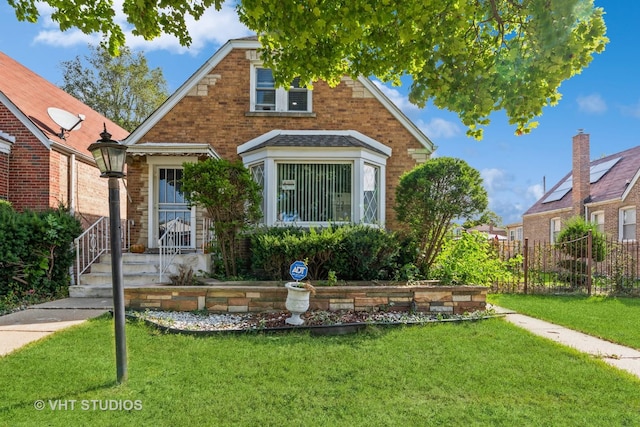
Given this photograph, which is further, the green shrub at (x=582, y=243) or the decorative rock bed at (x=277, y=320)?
the green shrub at (x=582, y=243)

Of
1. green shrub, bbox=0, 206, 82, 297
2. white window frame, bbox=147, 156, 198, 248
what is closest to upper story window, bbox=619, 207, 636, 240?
white window frame, bbox=147, 156, 198, 248

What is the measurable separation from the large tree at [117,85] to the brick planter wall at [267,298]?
66.1 feet

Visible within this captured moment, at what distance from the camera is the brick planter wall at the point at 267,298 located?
21.2ft

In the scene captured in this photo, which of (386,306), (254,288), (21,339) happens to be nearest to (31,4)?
(21,339)

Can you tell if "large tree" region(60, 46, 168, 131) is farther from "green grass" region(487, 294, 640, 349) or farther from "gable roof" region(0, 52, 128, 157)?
"green grass" region(487, 294, 640, 349)

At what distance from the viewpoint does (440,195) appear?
7.51m

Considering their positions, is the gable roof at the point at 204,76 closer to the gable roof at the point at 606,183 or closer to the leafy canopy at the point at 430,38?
Answer: the leafy canopy at the point at 430,38

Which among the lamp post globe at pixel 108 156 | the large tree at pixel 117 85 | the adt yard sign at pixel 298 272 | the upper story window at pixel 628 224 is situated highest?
the large tree at pixel 117 85

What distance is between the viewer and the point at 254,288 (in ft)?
21.2

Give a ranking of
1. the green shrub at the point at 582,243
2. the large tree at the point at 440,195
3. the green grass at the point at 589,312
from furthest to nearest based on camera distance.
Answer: the green shrub at the point at 582,243, the large tree at the point at 440,195, the green grass at the point at 589,312

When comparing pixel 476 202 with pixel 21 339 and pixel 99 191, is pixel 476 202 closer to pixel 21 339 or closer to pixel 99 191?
pixel 21 339

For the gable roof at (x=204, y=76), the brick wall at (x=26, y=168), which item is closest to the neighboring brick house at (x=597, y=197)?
the gable roof at (x=204, y=76)

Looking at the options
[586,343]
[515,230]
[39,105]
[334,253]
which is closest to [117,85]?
[39,105]

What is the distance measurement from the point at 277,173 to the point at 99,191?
21.7 feet
